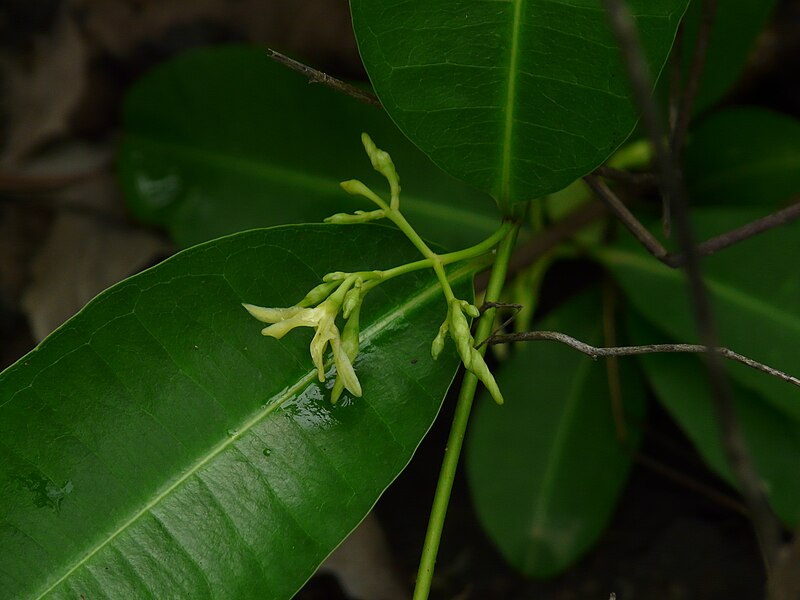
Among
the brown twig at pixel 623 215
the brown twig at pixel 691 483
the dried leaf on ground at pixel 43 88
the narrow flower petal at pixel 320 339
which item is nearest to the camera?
the narrow flower petal at pixel 320 339

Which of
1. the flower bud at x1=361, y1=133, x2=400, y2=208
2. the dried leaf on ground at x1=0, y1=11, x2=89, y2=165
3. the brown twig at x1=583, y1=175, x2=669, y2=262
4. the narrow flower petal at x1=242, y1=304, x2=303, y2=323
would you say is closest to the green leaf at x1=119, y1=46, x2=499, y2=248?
the dried leaf on ground at x1=0, y1=11, x2=89, y2=165

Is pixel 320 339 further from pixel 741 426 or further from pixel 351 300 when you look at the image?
pixel 741 426

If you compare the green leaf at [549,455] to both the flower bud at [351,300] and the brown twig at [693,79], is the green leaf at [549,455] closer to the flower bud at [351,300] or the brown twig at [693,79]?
the brown twig at [693,79]

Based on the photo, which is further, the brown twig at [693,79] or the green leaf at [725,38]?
the green leaf at [725,38]

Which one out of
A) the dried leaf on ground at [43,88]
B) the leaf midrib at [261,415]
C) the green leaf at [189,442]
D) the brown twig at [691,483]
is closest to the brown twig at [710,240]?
the leaf midrib at [261,415]

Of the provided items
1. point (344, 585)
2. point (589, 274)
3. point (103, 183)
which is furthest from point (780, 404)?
point (103, 183)

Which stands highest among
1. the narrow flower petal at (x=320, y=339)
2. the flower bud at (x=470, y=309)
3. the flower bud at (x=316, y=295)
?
the flower bud at (x=316, y=295)

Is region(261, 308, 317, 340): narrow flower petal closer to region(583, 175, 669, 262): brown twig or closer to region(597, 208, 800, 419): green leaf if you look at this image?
region(583, 175, 669, 262): brown twig

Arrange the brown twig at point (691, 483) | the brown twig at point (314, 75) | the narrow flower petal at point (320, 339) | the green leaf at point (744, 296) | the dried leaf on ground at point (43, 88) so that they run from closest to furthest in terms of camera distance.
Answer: the narrow flower petal at point (320, 339), the brown twig at point (314, 75), the green leaf at point (744, 296), the brown twig at point (691, 483), the dried leaf on ground at point (43, 88)
